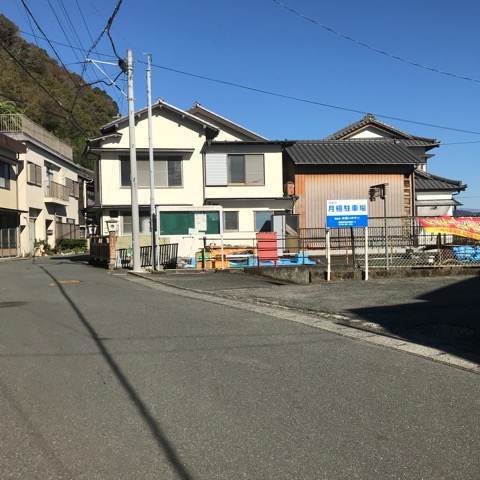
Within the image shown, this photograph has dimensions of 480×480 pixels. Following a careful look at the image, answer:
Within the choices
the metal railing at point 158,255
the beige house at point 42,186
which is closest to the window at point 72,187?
the beige house at point 42,186

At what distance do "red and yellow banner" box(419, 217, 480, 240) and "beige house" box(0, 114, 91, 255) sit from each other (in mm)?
25250

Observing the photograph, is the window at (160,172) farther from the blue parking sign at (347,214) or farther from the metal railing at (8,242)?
the blue parking sign at (347,214)

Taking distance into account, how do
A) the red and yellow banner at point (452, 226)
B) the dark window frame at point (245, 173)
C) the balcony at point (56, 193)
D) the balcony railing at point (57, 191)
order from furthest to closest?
1. the balcony railing at point (57, 191)
2. the balcony at point (56, 193)
3. the dark window frame at point (245, 173)
4. the red and yellow banner at point (452, 226)

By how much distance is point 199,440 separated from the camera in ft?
13.1

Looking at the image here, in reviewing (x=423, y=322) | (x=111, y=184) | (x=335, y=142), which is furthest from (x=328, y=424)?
(x=335, y=142)

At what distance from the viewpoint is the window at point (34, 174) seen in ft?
115

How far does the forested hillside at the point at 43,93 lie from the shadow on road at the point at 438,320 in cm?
4333

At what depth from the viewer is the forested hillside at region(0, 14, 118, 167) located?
51.0 metres

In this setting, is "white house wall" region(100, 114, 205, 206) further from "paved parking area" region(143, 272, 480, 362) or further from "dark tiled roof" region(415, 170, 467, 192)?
"dark tiled roof" region(415, 170, 467, 192)

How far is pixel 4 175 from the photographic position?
3159 cm

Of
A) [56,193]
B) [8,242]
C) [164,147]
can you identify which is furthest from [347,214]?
[56,193]

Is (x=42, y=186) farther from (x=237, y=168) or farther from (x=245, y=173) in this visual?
(x=245, y=173)

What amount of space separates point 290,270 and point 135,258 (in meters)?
5.68

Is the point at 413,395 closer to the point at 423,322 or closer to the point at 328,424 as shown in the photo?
the point at 328,424
